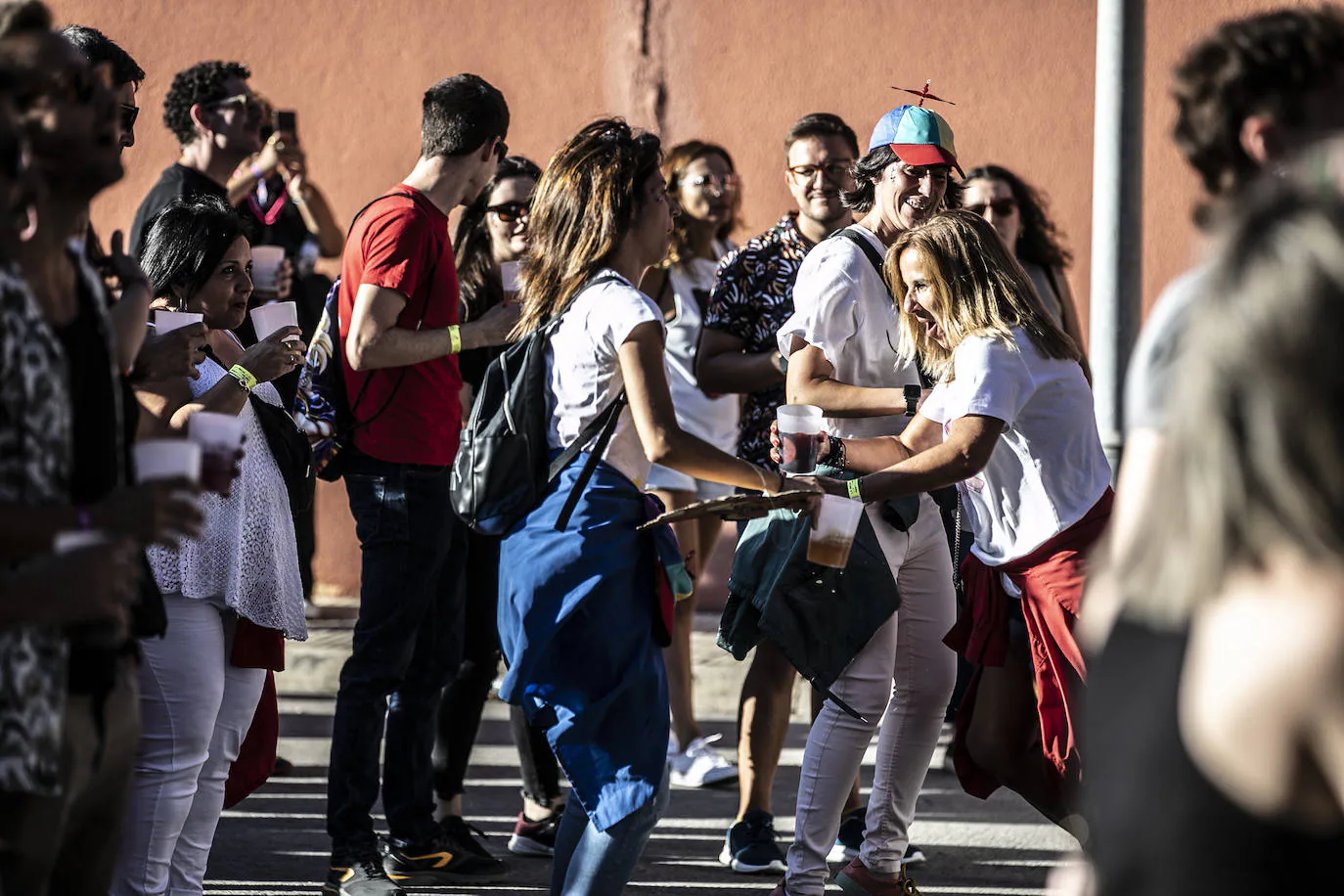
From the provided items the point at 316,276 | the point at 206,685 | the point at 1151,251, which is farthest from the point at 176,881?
the point at 1151,251

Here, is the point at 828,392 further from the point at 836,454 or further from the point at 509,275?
the point at 509,275

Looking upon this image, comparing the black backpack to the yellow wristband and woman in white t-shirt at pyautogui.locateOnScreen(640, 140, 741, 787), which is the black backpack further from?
woman in white t-shirt at pyautogui.locateOnScreen(640, 140, 741, 787)

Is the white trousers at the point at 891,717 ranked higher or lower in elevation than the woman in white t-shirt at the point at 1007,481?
lower

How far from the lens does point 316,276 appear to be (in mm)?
6418

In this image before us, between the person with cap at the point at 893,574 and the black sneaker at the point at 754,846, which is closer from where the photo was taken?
the person with cap at the point at 893,574

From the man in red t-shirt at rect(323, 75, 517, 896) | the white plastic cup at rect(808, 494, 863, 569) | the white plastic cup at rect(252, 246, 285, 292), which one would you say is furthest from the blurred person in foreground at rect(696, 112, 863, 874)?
the white plastic cup at rect(252, 246, 285, 292)

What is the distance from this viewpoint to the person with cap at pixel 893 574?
157 inches

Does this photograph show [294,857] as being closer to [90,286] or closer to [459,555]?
[459,555]

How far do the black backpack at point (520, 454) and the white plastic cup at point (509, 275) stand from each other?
118cm

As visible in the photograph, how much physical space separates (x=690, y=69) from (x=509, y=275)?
9.61 feet

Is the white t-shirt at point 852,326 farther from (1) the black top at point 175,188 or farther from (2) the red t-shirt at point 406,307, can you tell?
(1) the black top at point 175,188

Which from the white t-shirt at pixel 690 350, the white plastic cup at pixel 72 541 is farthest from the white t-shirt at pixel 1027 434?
the white t-shirt at pixel 690 350

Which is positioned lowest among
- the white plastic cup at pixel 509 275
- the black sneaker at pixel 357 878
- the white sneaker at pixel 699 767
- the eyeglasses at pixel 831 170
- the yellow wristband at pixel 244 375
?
the white sneaker at pixel 699 767

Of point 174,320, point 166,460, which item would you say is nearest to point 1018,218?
point 174,320
